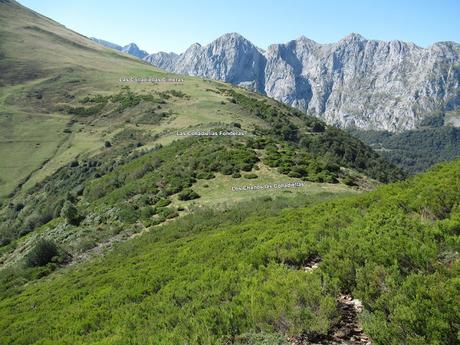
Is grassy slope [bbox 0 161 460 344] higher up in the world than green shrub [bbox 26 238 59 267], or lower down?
higher up

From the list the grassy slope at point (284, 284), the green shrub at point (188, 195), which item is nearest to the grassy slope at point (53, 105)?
the green shrub at point (188, 195)

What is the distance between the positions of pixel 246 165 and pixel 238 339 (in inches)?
1266

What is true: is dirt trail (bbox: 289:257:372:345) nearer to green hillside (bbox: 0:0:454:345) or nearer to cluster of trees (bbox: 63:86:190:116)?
green hillside (bbox: 0:0:454:345)

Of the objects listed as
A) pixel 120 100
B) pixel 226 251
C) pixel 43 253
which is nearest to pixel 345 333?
pixel 226 251

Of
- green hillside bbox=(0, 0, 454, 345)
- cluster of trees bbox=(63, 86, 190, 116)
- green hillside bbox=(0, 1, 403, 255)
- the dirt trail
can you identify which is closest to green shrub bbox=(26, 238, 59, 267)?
green hillside bbox=(0, 0, 454, 345)

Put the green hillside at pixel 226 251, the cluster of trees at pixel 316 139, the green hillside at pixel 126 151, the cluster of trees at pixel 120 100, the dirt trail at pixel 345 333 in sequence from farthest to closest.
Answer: the cluster of trees at pixel 120 100
the cluster of trees at pixel 316 139
the green hillside at pixel 126 151
the green hillside at pixel 226 251
the dirt trail at pixel 345 333

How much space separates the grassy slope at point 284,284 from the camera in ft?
26.2

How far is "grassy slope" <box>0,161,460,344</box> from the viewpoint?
8000mm

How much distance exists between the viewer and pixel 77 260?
96.4 feet

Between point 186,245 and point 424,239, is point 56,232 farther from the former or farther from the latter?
point 424,239

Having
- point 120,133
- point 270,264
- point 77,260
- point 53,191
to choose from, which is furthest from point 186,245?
point 120,133

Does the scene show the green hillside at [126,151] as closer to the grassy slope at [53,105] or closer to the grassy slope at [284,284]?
the grassy slope at [53,105]

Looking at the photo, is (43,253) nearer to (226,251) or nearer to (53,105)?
(226,251)

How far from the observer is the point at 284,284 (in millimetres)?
10703
